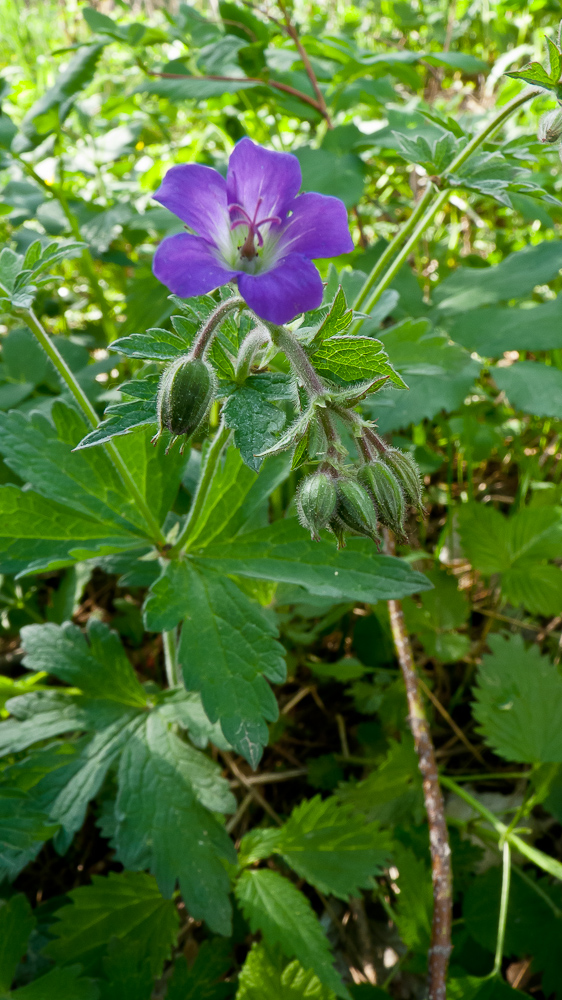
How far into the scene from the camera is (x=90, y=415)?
5.67 feet

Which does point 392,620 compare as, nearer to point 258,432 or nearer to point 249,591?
point 249,591

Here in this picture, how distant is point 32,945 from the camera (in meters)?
1.94

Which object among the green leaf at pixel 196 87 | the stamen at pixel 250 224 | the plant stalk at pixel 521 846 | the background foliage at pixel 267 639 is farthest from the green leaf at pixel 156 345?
the green leaf at pixel 196 87

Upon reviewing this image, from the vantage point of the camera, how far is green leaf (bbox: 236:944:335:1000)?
5.39 feet

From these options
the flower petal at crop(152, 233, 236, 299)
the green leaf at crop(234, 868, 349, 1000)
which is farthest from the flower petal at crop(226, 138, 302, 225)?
the green leaf at crop(234, 868, 349, 1000)

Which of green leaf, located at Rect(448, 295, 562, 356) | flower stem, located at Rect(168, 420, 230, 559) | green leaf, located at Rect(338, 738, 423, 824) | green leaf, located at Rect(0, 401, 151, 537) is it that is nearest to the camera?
flower stem, located at Rect(168, 420, 230, 559)

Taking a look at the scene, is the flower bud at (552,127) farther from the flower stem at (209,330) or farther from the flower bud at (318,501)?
the flower bud at (318,501)

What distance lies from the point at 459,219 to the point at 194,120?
1.58 m

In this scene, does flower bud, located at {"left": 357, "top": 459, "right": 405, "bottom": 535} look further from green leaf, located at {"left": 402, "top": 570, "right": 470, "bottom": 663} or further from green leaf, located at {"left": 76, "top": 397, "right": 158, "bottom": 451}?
green leaf, located at {"left": 402, "top": 570, "right": 470, "bottom": 663}

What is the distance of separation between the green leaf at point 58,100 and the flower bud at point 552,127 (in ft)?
6.40

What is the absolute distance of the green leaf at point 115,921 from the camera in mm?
1805

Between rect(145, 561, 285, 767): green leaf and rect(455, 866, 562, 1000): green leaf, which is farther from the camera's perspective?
rect(455, 866, 562, 1000): green leaf

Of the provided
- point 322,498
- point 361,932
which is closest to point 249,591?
point 322,498

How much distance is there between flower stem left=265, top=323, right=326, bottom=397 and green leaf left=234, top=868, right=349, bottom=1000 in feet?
4.46
